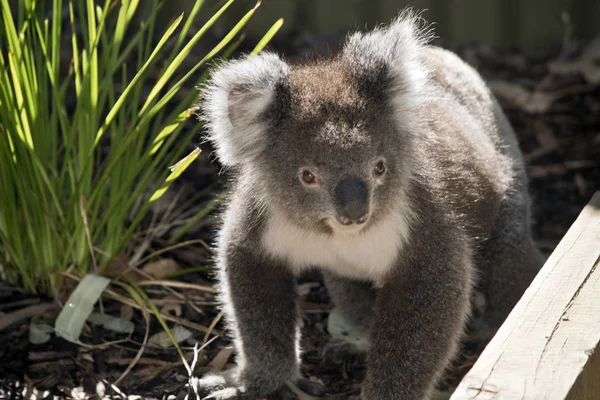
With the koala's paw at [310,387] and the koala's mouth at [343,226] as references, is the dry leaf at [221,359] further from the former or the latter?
the koala's mouth at [343,226]

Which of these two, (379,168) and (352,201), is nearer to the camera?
(352,201)

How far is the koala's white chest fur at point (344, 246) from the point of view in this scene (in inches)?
124

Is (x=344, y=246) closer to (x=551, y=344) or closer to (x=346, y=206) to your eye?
(x=346, y=206)

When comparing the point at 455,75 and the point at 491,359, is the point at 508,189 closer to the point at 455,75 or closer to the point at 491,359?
the point at 455,75

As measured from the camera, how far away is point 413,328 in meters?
3.17

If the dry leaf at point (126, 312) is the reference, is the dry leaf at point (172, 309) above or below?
below

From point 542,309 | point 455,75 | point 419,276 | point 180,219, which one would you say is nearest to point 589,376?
point 542,309

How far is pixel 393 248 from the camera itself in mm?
3154

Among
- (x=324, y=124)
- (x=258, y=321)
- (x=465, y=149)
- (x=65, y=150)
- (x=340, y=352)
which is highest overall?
(x=324, y=124)

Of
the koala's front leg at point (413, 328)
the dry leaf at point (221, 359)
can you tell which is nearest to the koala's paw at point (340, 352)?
the dry leaf at point (221, 359)

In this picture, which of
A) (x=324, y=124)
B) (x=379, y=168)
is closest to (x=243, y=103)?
(x=324, y=124)

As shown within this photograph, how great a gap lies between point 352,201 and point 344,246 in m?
0.41

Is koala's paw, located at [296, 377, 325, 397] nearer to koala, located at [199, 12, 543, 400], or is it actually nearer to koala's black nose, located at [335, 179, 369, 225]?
koala, located at [199, 12, 543, 400]

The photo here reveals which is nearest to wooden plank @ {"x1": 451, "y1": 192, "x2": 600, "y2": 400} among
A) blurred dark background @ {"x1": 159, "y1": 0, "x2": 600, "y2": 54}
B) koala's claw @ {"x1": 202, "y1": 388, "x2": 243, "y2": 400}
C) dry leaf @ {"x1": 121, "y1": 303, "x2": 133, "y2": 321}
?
koala's claw @ {"x1": 202, "y1": 388, "x2": 243, "y2": 400}
